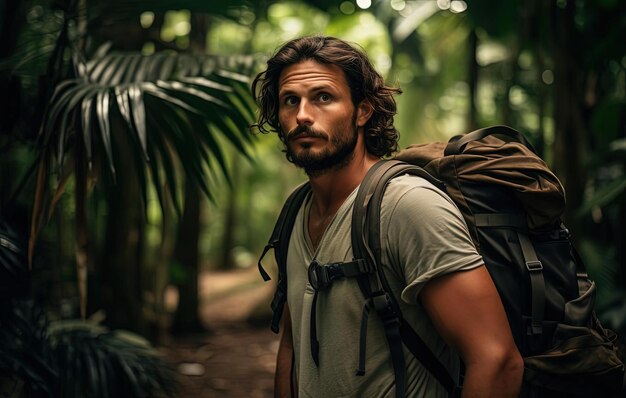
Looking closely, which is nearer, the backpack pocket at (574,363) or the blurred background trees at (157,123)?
the backpack pocket at (574,363)

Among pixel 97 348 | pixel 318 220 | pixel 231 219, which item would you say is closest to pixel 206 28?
pixel 97 348

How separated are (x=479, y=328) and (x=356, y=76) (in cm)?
100

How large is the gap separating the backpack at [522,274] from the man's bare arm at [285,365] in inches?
22.2

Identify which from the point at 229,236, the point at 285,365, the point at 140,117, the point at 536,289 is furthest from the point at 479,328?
the point at 229,236

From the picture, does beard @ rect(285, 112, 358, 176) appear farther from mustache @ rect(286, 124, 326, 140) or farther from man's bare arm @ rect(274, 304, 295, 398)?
man's bare arm @ rect(274, 304, 295, 398)

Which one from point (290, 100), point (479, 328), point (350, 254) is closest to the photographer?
point (479, 328)

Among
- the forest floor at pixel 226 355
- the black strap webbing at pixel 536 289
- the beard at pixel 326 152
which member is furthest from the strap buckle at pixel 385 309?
the forest floor at pixel 226 355

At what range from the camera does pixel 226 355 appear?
7.17 m

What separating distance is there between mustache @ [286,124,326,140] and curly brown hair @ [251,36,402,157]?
0.23m

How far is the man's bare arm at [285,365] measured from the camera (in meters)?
2.49

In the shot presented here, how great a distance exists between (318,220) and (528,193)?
2.44 ft

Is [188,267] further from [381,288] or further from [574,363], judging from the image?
[574,363]

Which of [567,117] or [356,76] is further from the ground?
[356,76]

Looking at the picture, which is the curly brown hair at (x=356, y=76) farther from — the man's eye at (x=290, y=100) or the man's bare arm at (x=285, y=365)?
the man's bare arm at (x=285, y=365)
